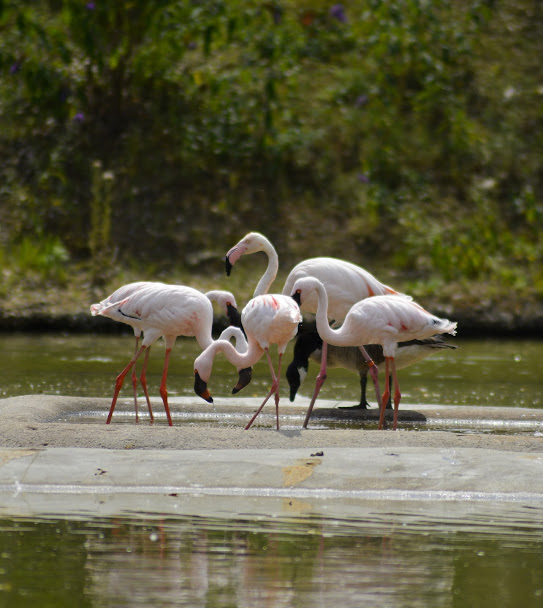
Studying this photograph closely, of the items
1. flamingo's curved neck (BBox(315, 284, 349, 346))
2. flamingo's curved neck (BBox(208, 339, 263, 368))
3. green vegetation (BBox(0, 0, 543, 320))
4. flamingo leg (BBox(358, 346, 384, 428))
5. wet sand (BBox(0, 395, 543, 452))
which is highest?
green vegetation (BBox(0, 0, 543, 320))

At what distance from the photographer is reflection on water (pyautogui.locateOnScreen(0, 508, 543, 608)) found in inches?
135

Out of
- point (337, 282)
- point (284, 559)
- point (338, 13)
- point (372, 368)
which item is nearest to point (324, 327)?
point (372, 368)

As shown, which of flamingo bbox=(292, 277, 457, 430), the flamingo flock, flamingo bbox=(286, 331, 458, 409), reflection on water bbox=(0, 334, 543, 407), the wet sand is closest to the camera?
the wet sand

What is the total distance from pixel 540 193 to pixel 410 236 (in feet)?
8.78

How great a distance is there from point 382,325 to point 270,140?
10696 mm

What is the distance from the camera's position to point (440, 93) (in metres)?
18.7

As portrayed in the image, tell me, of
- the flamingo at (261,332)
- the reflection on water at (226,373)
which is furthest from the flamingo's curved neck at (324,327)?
the reflection on water at (226,373)

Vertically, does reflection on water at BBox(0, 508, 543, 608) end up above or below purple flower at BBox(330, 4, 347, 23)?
below

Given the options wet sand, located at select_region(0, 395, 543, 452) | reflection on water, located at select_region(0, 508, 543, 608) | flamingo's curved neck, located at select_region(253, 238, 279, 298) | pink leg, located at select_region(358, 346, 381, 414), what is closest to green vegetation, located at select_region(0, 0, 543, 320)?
flamingo's curved neck, located at select_region(253, 238, 279, 298)

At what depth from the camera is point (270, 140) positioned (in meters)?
17.6

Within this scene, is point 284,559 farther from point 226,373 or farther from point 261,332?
point 226,373

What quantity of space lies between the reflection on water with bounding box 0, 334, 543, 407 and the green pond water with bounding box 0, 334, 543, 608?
4.42 meters

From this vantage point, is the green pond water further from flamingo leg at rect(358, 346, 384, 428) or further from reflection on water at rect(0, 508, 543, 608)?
flamingo leg at rect(358, 346, 384, 428)

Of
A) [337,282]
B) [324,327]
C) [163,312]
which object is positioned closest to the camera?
[324,327]
